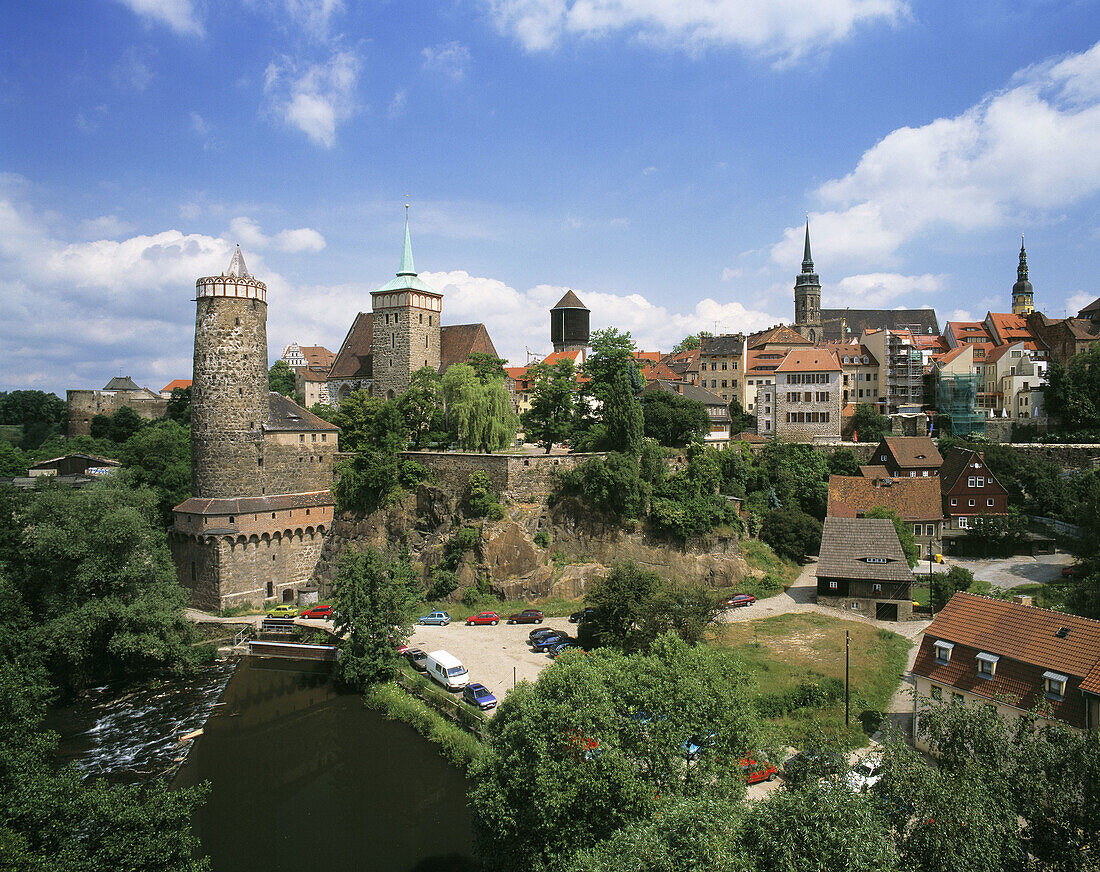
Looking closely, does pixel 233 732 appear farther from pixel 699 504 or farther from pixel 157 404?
pixel 157 404

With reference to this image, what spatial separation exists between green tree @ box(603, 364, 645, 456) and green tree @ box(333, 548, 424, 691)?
51.6 ft

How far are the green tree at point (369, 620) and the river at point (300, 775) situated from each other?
1464mm

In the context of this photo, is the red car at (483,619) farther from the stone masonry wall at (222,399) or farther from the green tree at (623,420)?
the stone masonry wall at (222,399)

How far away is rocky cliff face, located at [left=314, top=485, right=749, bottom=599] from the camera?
1390 inches

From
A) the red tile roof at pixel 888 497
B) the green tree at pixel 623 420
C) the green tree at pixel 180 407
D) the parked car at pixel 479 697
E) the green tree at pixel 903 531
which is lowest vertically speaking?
the parked car at pixel 479 697

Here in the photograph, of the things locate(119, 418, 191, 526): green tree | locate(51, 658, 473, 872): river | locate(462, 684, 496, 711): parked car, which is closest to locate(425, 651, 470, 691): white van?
locate(462, 684, 496, 711): parked car

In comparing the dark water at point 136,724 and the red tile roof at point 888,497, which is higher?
the red tile roof at point 888,497

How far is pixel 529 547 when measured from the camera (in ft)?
118

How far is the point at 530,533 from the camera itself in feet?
119

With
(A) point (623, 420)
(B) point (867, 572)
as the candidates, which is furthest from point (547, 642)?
(B) point (867, 572)

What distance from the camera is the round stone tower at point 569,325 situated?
73.4m

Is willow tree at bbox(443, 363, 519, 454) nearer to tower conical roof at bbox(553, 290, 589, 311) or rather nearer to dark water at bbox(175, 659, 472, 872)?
dark water at bbox(175, 659, 472, 872)

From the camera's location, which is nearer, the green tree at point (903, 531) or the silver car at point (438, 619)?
the silver car at point (438, 619)

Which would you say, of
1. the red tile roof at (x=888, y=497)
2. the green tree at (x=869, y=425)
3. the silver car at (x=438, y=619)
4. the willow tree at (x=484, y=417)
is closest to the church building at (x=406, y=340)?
the willow tree at (x=484, y=417)
